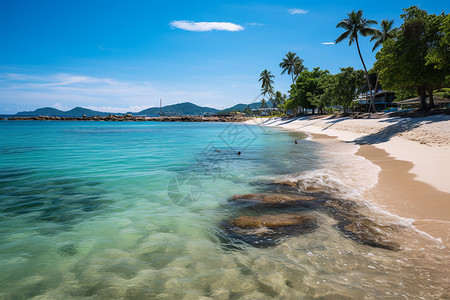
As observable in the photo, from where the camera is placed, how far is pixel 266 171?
12320mm

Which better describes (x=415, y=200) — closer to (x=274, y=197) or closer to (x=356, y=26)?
(x=274, y=197)

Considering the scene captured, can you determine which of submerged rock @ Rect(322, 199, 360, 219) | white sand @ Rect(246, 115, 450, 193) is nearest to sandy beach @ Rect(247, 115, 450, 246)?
white sand @ Rect(246, 115, 450, 193)

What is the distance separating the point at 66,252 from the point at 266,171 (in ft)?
30.6

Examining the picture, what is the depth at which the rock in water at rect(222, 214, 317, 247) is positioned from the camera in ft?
16.9

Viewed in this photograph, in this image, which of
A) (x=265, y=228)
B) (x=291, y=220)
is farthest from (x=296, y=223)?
(x=265, y=228)

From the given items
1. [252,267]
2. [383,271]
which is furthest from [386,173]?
[252,267]

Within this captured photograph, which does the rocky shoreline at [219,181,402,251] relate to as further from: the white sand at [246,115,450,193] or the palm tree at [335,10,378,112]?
the palm tree at [335,10,378,112]

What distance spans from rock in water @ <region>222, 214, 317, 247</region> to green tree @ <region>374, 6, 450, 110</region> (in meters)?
25.7

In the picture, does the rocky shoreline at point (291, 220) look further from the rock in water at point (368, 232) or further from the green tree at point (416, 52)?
the green tree at point (416, 52)

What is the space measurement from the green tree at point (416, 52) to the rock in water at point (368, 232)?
2486cm

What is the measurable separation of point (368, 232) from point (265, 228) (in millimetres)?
2301

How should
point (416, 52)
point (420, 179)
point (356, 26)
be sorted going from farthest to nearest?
point (356, 26), point (416, 52), point (420, 179)

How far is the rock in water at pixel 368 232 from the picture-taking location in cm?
472

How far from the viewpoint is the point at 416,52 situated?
2325 cm
